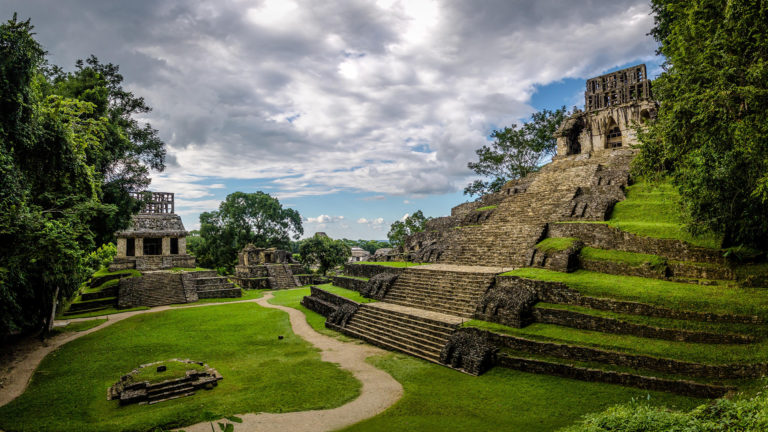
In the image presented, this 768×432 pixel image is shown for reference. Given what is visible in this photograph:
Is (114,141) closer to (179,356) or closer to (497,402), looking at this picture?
(179,356)

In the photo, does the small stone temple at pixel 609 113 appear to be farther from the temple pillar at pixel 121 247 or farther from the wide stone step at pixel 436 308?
the temple pillar at pixel 121 247

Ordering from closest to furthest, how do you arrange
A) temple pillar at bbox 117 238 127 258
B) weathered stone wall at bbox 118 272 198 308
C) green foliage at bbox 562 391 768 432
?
1. green foliage at bbox 562 391 768 432
2. weathered stone wall at bbox 118 272 198 308
3. temple pillar at bbox 117 238 127 258

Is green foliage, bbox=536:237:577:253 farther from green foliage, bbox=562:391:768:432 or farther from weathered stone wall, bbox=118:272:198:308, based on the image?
weathered stone wall, bbox=118:272:198:308

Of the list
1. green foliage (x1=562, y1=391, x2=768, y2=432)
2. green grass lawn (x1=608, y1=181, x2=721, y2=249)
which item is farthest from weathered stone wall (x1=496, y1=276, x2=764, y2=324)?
green foliage (x1=562, y1=391, x2=768, y2=432)

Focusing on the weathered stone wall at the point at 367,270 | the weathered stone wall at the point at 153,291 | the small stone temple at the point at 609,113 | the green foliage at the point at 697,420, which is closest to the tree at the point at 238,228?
the weathered stone wall at the point at 153,291

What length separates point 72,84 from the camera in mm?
18219

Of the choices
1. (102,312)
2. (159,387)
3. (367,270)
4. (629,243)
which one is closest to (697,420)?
(629,243)

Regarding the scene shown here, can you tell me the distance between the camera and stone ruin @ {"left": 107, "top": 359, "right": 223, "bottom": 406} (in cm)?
910

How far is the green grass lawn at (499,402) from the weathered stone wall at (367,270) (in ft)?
27.7

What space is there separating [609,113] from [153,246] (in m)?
37.1

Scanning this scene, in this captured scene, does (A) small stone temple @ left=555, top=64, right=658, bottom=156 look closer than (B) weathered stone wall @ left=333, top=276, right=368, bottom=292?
No

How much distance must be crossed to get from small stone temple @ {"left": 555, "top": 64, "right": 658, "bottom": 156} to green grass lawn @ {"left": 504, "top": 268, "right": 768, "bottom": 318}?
18.8 metres

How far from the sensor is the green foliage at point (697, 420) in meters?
4.40

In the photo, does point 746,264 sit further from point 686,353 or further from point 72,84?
point 72,84
